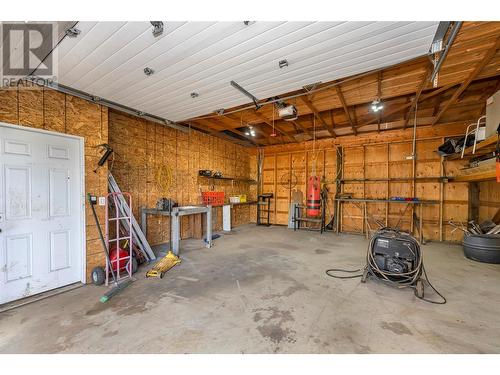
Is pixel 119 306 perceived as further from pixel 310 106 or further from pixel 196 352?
pixel 310 106

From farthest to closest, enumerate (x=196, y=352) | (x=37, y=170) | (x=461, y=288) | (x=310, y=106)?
(x=310, y=106), (x=461, y=288), (x=37, y=170), (x=196, y=352)

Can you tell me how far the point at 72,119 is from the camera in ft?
9.97

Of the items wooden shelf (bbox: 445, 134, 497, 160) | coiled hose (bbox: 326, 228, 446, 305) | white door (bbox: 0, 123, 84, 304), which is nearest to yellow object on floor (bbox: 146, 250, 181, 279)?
white door (bbox: 0, 123, 84, 304)

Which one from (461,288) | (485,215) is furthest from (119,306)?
(485,215)

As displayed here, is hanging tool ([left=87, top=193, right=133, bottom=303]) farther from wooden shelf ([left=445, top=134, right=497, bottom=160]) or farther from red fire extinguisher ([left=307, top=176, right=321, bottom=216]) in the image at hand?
wooden shelf ([left=445, top=134, right=497, bottom=160])

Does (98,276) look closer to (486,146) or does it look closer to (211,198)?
(211,198)

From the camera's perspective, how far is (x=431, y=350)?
1.73 metres

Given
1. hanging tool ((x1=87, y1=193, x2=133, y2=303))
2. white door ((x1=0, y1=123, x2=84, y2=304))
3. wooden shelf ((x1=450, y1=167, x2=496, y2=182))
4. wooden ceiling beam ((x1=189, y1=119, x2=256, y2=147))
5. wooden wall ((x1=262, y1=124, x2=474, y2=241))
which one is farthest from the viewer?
wooden ceiling beam ((x1=189, y1=119, x2=256, y2=147))

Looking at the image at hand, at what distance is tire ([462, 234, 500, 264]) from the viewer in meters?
3.85

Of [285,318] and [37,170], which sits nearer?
[285,318]

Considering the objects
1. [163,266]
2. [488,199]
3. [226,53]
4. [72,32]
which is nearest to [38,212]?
[163,266]

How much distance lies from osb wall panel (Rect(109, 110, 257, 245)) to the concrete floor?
1872 mm

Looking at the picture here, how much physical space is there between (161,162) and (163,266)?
2619mm
